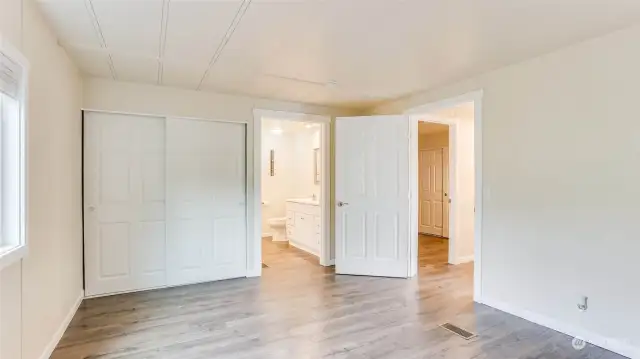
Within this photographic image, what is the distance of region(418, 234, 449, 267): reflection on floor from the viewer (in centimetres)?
514

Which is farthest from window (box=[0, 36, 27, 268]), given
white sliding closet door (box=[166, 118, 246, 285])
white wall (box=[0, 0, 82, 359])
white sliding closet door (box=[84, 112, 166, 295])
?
white sliding closet door (box=[166, 118, 246, 285])

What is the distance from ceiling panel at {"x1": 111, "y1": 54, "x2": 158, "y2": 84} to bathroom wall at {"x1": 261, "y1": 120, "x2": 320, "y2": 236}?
3.57 m

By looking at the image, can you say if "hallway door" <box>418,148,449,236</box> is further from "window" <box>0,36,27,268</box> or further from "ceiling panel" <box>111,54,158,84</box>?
"window" <box>0,36,27,268</box>

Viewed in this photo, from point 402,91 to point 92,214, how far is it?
3563mm

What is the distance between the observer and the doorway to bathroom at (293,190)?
4.91 metres

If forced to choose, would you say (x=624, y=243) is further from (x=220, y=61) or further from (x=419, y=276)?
(x=220, y=61)

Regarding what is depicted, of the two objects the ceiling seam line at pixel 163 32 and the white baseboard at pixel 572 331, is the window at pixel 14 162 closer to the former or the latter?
the ceiling seam line at pixel 163 32

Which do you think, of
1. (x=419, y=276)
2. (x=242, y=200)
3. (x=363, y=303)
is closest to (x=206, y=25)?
(x=242, y=200)

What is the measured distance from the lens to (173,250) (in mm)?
3998

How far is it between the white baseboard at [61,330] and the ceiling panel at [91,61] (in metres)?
2.13

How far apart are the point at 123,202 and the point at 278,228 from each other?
348 cm

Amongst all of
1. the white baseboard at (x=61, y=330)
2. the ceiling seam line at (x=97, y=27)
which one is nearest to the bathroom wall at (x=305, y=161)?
the ceiling seam line at (x=97, y=27)

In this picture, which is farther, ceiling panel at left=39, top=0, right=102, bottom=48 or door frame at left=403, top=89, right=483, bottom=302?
door frame at left=403, top=89, right=483, bottom=302

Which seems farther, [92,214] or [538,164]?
[92,214]
